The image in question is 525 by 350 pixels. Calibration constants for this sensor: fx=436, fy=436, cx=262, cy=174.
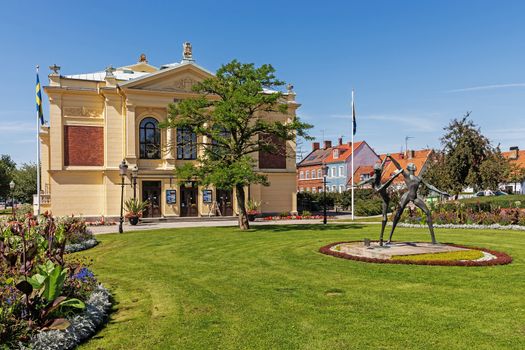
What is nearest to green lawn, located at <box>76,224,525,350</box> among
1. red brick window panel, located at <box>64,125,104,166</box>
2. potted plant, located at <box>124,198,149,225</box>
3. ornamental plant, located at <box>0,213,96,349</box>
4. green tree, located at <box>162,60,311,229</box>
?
ornamental plant, located at <box>0,213,96,349</box>

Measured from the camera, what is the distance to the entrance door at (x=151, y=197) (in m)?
35.6

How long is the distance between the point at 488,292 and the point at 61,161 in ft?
107

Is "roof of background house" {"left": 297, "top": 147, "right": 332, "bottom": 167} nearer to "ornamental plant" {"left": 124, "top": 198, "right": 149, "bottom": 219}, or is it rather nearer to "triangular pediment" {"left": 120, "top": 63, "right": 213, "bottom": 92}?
"triangular pediment" {"left": 120, "top": 63, "right": 213, "bottom": 92}

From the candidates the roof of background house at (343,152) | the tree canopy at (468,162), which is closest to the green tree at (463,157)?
the tree canopy at (468,162)

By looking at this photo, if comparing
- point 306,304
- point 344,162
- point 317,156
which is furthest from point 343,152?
point 306,304

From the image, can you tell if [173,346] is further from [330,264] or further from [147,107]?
[147,107]

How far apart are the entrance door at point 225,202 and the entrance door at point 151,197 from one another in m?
5.15

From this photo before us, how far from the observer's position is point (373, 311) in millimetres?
7633

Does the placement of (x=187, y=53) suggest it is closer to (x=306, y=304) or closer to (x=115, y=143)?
(x=115, y=143)

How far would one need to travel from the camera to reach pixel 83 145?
35.0 meters

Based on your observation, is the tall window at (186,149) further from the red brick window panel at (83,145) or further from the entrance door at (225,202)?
the red brick window panel at (83,145)

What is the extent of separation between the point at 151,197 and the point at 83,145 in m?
6.78

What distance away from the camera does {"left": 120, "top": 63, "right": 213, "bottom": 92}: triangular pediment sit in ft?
114

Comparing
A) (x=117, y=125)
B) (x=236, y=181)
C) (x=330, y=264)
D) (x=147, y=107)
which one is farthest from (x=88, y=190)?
(x=330, y=264)
